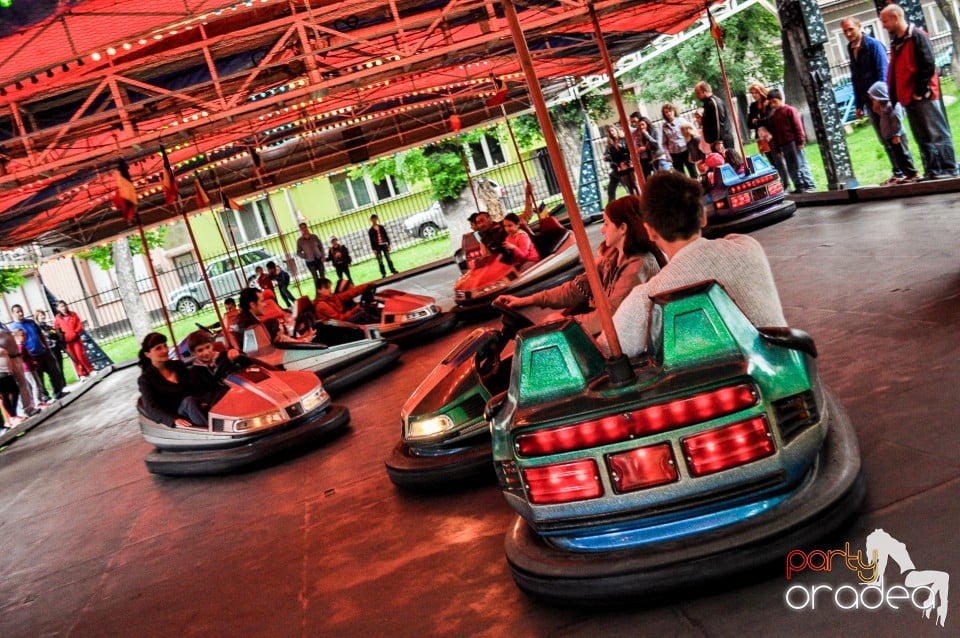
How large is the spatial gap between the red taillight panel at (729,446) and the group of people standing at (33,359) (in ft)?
31.2

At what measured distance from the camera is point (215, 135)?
11.1m

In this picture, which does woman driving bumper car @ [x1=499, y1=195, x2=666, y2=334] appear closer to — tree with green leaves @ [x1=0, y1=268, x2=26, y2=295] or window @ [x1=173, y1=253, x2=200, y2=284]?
tree with green leaves @ [x1=0, y1=268, x2=26, y2=295]

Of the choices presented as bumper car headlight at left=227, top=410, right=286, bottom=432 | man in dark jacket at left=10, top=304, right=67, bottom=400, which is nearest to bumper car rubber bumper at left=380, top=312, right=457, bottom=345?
bumper car headlight at left=227, top=410, right=286, bottom=432

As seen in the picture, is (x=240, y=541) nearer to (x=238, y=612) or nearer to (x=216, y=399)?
(x=238, y=612)

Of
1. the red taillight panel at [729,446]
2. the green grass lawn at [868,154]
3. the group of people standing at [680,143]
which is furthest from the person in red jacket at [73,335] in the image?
the red taillight panel at [729,446]

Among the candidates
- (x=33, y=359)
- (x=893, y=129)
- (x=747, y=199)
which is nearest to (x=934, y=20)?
(x=747, y=199)

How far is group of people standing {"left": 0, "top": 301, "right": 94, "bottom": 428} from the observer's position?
9695 millimetres

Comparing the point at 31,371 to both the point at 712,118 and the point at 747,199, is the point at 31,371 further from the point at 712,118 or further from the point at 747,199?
the point at 747,199

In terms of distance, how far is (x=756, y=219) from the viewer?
280 inches

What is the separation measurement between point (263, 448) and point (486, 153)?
65.9ft

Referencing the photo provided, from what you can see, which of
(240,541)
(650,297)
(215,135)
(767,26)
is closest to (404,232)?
(767,26)

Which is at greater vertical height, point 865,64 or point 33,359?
point 865,64

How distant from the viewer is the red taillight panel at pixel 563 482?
1736 mm

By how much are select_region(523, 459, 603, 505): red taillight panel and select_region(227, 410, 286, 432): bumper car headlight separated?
122 inches
